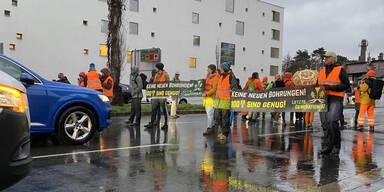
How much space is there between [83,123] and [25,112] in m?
4.68

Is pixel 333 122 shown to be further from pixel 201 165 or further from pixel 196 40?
pixel 196 40

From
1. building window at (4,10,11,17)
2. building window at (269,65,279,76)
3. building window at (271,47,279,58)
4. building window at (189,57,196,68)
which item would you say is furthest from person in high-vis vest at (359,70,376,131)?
building window at (271,47,279,58)

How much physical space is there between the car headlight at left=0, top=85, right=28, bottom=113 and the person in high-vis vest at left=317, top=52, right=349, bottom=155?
539cm

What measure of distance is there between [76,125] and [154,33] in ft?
100

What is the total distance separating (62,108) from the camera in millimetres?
7527

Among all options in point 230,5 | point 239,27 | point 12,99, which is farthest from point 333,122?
point 239,27

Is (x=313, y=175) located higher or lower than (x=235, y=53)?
lower

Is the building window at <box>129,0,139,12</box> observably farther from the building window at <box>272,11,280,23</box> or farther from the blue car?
the blue car

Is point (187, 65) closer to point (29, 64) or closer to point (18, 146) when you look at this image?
point (29, 64)

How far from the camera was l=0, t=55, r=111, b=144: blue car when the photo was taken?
7043 millimetres

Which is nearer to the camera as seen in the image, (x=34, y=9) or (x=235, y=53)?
(x=34, y=9)

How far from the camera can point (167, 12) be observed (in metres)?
38.7

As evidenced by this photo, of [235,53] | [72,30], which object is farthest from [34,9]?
[235,53]

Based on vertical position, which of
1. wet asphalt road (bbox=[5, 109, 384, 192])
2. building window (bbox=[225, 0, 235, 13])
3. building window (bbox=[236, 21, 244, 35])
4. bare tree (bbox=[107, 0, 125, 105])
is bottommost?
wet asphalt road (bbox=[5, 109, 384, 192])
